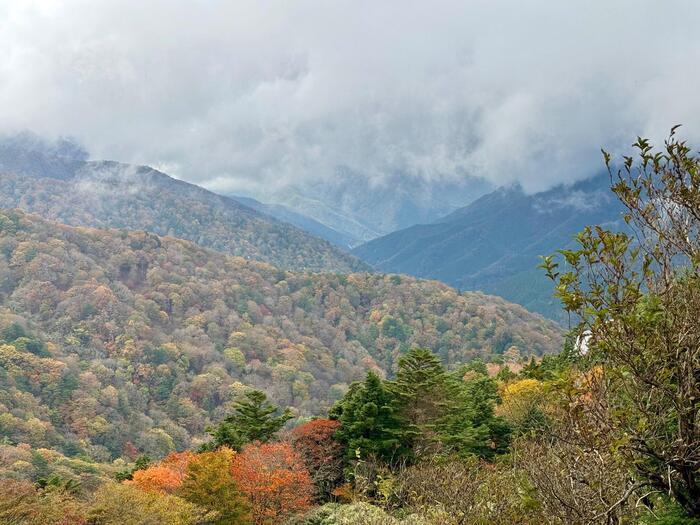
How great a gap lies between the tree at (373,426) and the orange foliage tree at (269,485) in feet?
14.9

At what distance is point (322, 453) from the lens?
38594 millimetres

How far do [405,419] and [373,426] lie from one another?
2158mm

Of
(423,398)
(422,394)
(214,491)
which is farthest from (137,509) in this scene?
(423,398)

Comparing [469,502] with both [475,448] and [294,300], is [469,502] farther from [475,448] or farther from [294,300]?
[294,300]

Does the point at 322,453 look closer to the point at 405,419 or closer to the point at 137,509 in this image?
the point at 405,419

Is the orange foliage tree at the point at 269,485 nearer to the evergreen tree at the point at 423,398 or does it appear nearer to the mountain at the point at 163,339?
the evergreen tree at the point at 423,398

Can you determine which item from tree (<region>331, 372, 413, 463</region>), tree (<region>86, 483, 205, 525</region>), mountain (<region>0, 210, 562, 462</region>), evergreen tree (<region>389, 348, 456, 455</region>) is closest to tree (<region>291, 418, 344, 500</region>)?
tree (<region>331, 372, 413, 463</region>)

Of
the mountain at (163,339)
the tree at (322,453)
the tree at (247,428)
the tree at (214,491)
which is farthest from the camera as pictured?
the mountain at (163,339)

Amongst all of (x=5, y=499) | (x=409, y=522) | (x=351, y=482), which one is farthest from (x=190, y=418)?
(x=409, y=522)

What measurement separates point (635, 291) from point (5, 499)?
24.9 m

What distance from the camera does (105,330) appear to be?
465 feet

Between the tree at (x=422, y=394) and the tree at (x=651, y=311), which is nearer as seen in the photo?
the tree at (x=651, y=311)

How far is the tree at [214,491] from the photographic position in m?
29.5

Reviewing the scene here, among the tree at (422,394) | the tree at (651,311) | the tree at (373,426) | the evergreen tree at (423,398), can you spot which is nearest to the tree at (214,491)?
the tree at (373,426)
